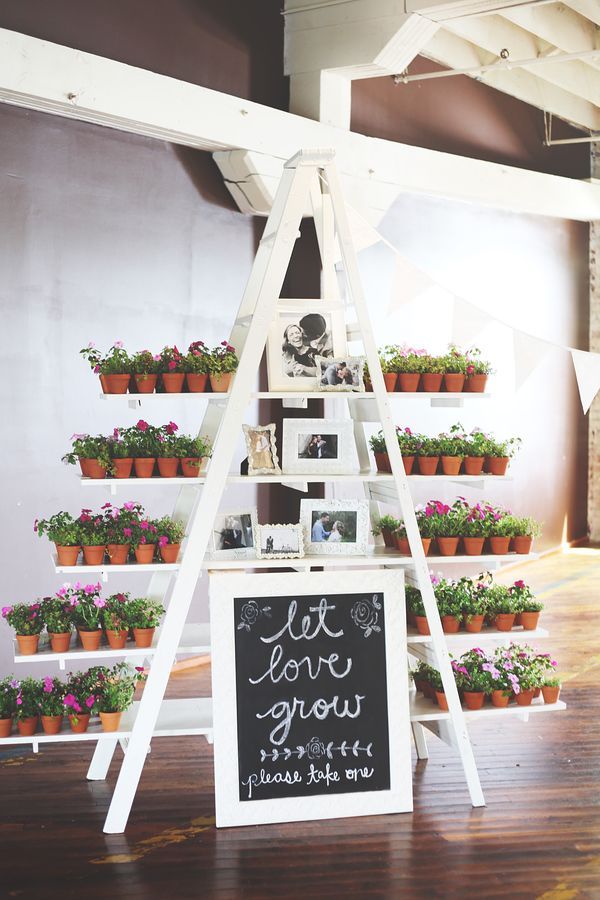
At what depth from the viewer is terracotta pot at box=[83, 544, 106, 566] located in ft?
12.1

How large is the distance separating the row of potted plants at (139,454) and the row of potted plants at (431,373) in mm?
747

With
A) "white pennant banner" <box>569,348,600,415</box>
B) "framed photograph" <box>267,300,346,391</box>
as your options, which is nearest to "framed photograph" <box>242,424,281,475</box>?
"framed photograph" <box>267,300,346,391</box>

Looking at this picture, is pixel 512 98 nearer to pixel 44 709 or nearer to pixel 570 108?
pixel 570 108

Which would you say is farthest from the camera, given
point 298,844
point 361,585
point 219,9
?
point 219,9

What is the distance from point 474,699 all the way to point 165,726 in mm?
1184

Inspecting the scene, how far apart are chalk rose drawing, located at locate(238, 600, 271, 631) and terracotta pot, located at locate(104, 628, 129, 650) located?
1.35 feet

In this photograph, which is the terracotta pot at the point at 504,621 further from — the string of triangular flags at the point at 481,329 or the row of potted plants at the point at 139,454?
the row of potted plants at the point at 139,454

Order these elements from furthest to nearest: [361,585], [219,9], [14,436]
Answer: [219,9] → [14,436] → [361,585]

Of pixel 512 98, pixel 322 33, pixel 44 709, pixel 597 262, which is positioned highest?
pixel 512 98

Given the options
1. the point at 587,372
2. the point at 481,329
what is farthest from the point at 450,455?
the point at 587,372

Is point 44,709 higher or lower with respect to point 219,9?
lower

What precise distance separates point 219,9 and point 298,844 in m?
4.30

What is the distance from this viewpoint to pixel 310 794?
147 inches

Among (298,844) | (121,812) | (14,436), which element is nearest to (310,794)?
(298,844)
